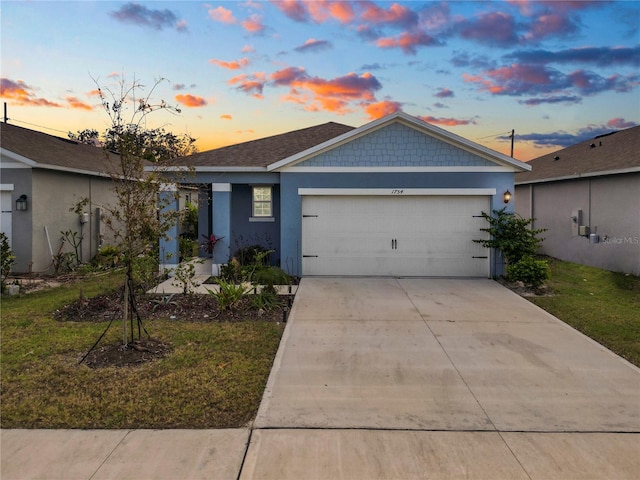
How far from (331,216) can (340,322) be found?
4.61 metres

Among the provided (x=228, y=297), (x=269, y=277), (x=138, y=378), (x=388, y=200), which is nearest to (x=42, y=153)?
(x=269, y=277)

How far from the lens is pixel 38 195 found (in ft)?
37.6

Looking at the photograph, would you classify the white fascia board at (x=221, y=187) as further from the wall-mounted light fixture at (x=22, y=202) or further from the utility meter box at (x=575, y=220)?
the utility meter box at (x=575, y=220)

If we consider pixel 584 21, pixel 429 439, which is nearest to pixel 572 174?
pixel 584 21

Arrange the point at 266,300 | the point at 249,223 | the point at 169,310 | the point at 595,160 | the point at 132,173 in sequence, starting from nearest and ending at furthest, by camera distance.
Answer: the point at 132,173 → the point at 169,310 → the point at 266,300 → the point at 249,223 → the point at 595,160

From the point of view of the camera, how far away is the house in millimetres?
10734

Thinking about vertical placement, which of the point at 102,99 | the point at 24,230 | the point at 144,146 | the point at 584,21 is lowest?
the point at 24,230

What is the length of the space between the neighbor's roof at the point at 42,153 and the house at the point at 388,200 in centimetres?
398

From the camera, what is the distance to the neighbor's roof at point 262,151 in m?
11.4

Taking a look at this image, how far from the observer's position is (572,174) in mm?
13273

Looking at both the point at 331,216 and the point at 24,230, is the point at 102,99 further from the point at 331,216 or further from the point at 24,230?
the point at 24,230

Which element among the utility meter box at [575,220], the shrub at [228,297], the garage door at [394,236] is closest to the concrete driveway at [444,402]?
the shrub at [228,297]

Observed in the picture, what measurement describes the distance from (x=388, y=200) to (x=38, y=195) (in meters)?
9.79

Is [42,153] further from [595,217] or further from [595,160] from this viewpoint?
[595,160]
